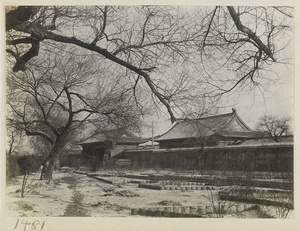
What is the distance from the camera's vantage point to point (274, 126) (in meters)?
3.63

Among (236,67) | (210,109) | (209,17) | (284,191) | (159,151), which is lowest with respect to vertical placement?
(284,191)

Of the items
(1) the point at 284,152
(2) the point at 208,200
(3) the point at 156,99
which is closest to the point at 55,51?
(3) the point at 156,99

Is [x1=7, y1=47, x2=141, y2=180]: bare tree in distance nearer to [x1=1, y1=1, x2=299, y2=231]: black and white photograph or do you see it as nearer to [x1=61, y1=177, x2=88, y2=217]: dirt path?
[x1=1, y1=1, x2=299, y2=231]: black and white photograph

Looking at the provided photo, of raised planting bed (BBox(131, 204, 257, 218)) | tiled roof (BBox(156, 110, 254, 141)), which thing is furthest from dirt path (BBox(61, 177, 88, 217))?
tiled roof (BBox(156, 110, 254, 141))

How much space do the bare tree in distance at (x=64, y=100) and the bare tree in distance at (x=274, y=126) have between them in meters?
1.18

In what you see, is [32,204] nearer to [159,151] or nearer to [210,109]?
[159,151]

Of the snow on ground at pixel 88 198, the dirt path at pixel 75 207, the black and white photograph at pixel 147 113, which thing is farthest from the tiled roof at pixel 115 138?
the dirt path at pixel 75 207

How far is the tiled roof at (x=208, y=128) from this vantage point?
3.74 m

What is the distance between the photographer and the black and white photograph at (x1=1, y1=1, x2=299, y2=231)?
369cm

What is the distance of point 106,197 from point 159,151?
700mm

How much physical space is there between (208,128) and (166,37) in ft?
3.17

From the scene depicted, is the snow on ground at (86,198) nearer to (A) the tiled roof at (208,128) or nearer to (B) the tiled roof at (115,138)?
(B) the tiled roof at (115,138)

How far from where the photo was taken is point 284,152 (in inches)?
145

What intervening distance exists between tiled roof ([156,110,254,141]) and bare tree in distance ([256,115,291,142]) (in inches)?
4.8
